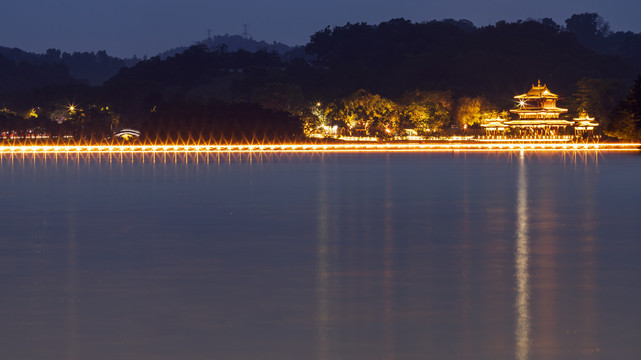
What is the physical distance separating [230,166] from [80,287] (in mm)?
49689

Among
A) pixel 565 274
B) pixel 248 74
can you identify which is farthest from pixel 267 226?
pixel 248 74

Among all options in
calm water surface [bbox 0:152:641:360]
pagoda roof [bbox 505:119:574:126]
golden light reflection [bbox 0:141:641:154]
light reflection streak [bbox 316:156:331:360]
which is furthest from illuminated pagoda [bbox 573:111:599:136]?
light reflection streak [bbox 316:156:331:360]

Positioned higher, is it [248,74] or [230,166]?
[248,74]

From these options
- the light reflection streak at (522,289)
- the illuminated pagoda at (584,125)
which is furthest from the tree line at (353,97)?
the light reflection streak at (522,289)

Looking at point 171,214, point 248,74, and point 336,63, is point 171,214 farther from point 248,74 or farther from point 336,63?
point 336,63

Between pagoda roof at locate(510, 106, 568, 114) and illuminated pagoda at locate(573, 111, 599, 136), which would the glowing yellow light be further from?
pagoda roof at locate(510, 106, 568, 114)

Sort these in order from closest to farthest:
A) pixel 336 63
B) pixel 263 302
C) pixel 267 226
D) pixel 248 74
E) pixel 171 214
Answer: pixel 263 302 → pixel 267 226 → pixel 171 214 → pixel 248 74 → pixel 336 63

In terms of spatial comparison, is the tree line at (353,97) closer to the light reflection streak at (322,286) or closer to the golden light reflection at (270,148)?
the golden light reflection at (270,148)

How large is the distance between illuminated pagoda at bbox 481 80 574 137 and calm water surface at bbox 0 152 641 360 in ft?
333

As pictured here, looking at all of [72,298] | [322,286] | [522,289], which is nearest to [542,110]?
[522,289]

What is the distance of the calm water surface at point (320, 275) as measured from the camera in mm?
13383

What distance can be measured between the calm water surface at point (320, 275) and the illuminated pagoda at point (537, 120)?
333 feet

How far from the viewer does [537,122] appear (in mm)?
141500

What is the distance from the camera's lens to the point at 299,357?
1264 cm
